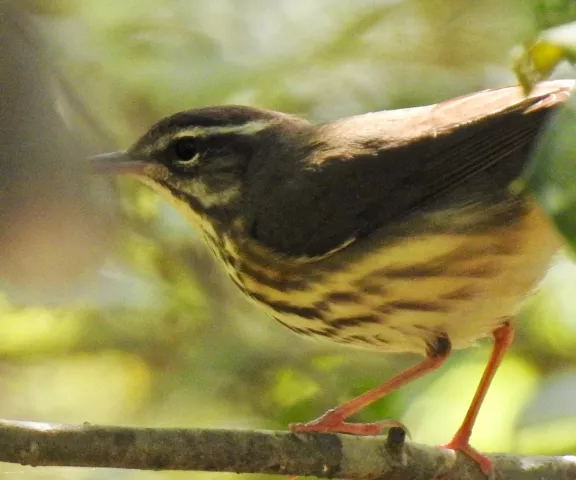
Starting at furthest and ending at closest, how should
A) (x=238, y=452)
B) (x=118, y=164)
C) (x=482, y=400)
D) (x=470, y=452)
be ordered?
(x=482, y=400) → (x=118, y=164) → (x=470, y=452) → (x=238, y=452)

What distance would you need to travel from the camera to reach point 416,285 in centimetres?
304

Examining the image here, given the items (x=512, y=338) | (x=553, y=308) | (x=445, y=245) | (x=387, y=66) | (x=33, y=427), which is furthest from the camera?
(x=387, y=66)

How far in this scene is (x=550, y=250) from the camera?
312 cm

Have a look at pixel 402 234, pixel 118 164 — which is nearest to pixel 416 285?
pixel 402 234

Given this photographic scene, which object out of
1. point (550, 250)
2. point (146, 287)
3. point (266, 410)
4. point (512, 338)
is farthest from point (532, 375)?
point (146, 287)

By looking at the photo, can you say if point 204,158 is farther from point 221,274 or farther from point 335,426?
point 221,274

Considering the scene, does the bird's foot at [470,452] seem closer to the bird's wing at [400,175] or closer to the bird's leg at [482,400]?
the bird's leg at [482,400]

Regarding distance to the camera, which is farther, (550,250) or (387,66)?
(387,66)

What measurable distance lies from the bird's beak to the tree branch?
1209mm

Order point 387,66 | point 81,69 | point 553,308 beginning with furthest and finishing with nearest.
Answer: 1. point 387,66
2. point 81,69
3. point 553,308

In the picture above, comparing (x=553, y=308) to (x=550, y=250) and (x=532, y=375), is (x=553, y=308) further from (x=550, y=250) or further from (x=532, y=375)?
(x=550, y=250)

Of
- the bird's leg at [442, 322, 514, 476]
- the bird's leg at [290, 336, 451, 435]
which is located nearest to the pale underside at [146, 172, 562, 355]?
the bird's leg at [290, 336, 451, 435]

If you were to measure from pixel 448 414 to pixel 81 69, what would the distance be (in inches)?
87.1

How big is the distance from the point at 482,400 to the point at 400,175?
3.08ft
